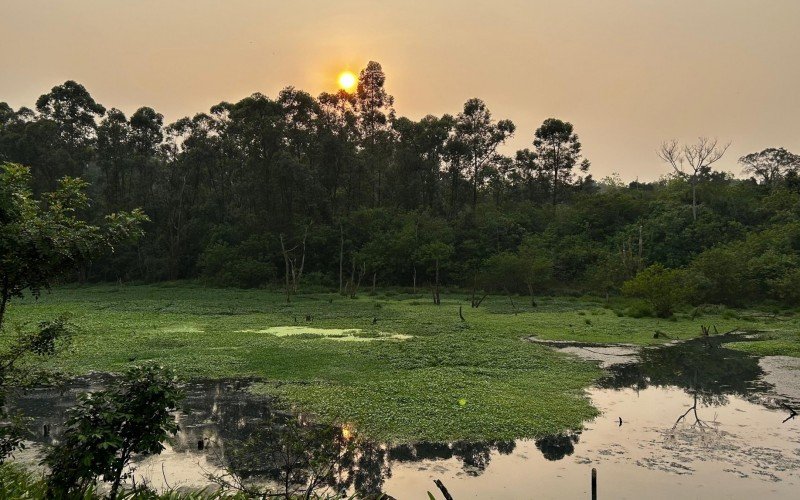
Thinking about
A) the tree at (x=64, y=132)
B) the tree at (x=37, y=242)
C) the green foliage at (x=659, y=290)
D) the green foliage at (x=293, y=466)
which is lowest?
the green foliage at (x=293, y=466)

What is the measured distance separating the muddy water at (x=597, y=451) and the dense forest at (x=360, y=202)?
28.0m

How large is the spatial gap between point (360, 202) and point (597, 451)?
50.5m

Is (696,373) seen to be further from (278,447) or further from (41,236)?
(41,236)

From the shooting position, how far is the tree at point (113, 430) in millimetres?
5957

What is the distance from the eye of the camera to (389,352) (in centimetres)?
1889

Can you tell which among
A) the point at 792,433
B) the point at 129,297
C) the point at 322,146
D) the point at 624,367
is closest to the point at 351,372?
the point at 624,367

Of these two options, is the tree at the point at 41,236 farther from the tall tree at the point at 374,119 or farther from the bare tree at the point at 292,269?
the tall tree at the point at 374,119

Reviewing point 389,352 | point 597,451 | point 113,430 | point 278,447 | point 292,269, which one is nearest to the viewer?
point 113,430

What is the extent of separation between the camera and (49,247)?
601 centimetres

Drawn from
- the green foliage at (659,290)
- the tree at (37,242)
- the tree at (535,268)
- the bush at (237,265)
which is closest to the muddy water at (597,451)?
the tree at (37,242)

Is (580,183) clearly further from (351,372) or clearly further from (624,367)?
(351,372)

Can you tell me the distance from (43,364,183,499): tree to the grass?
404cm

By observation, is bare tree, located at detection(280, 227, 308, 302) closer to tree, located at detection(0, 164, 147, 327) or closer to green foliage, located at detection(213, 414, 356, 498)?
green foliage, located at detection(213, 414, 356, 498)

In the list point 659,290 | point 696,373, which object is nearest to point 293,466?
point 696,373
